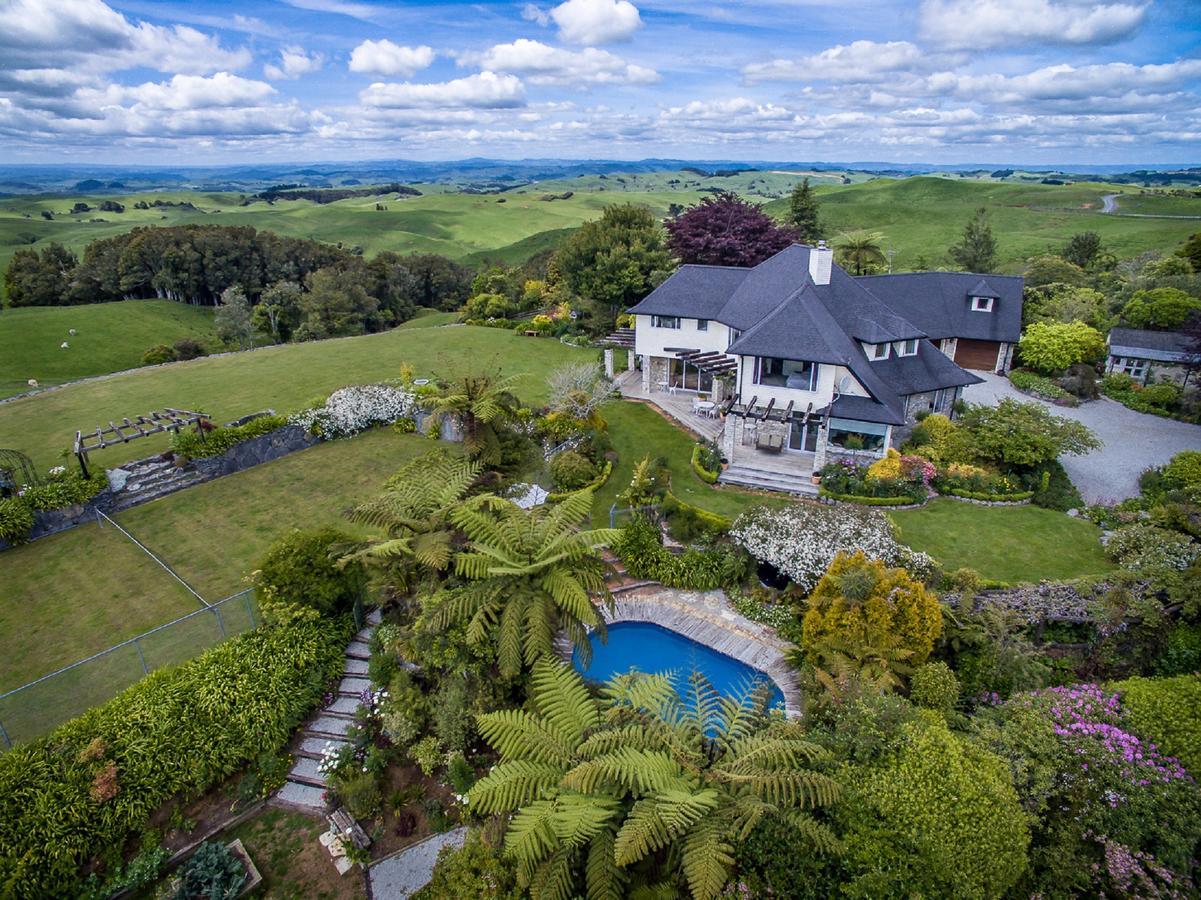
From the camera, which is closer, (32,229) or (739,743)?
(739,743)

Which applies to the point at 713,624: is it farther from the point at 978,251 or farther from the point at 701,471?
the point at 978,251

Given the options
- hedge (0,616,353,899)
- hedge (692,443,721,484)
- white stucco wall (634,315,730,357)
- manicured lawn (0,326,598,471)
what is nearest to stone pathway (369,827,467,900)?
hedge (0,616,353,899)

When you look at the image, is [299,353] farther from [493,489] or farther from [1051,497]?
[1051,497]

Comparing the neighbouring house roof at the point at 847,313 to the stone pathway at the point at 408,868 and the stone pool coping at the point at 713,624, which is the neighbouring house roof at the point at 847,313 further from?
the stone pathway at the point at 408,868

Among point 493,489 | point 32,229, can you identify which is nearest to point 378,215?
point 32,229

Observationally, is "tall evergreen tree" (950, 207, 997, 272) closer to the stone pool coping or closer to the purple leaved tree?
the purple leaved tree

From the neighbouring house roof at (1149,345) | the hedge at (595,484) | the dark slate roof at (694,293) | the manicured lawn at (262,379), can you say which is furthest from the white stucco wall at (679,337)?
the neighbouring house roof at (1149,345)
